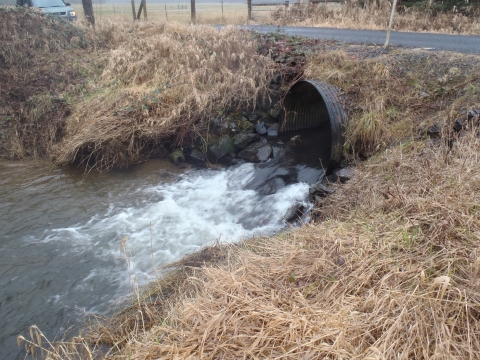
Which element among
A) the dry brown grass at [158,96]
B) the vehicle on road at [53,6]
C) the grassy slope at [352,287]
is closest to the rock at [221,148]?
the dry brown grass at [158,96]

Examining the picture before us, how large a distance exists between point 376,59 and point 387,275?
5.86 meters

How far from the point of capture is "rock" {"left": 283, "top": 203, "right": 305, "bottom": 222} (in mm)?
5969

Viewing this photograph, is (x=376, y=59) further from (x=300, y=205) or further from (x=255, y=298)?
(x=255, y=298)

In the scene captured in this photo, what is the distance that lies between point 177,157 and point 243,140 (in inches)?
59.7

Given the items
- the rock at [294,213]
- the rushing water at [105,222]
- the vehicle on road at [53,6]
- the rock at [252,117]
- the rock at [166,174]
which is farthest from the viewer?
the vehicle on road at [53,6]

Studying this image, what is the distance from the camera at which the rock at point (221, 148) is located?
8.55m

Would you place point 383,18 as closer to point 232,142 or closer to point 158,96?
point 232,142

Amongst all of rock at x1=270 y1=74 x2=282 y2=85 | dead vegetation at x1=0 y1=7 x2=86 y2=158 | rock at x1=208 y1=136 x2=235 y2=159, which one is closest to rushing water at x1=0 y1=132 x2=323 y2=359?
rock at x1=208 y1=136 x2=235 y2=159

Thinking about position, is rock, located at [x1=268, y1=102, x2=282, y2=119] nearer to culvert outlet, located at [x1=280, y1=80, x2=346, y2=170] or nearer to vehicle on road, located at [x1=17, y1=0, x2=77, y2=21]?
culvert outlet, located at [x1=280, y1=80, x2=346, y2=170]

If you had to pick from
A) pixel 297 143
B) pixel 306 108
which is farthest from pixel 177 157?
pixel 306 108

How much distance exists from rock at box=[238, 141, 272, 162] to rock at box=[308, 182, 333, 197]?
2048 mm

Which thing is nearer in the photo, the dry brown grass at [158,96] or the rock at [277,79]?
the dry brown grass at [158,96]

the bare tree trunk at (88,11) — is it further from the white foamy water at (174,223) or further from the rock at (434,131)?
the rock at (434,131)

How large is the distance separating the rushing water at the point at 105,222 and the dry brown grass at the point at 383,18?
9038mm
